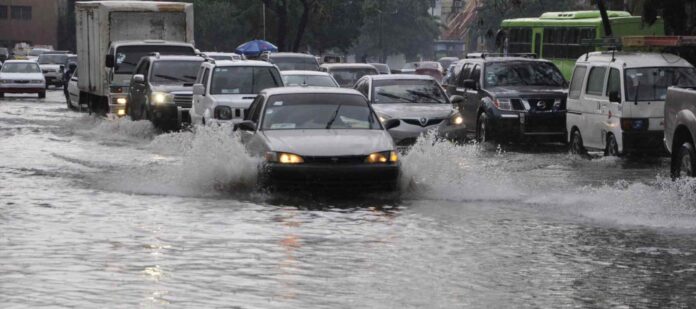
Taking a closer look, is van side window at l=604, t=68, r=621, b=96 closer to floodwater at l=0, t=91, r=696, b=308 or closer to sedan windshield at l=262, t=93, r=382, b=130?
floodwater at l=0, t=91, r=696, b=308

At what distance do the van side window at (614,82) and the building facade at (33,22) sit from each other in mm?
113736

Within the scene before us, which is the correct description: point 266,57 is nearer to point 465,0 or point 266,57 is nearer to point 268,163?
point 268,163

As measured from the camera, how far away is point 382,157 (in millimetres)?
16750

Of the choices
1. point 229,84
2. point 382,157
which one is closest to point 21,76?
point 229,84

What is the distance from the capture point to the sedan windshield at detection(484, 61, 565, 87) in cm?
2888

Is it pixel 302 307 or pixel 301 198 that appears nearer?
pixel 302 307

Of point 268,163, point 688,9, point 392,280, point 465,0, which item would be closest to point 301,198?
point 268,163

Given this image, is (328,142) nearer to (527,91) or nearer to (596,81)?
(596,81)

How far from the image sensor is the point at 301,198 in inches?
672

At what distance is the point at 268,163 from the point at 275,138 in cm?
60

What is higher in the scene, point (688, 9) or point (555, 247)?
point (688, 9)

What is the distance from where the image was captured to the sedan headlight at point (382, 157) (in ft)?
54.6

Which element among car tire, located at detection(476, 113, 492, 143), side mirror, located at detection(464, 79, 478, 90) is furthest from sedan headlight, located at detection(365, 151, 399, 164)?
side mirror, located at detection(464, 79, 478, 90)

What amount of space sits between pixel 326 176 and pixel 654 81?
28.3 feet
